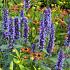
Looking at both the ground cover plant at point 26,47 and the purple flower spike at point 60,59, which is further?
the ground cover plant at point 26,47

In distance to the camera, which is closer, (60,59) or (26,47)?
(60,59)

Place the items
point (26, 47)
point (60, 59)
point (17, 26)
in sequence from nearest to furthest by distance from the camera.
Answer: point (60, 59)
point (17, 26)
point (26, 47)

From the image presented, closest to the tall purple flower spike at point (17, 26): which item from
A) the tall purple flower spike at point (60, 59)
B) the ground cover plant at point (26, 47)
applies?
the ground cover plant at point (26, 47)

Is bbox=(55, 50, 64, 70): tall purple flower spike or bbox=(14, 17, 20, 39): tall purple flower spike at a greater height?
bbox=(14, 17, 20, 39): tall purple flower spike

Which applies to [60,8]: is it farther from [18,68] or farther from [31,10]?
[18,68]

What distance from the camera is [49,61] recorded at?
3871 millimetres

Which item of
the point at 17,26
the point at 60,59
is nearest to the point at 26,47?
the point at 17,26

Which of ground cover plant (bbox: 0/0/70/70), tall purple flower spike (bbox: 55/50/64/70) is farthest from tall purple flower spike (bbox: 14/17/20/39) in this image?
tall purple flower spike (bbox: 55/50/64/70)

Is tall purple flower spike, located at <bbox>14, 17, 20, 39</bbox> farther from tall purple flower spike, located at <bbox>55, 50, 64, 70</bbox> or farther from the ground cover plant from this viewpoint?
tall purple flower spike, located at <bbox>55, 50, 64, 70</bbox>

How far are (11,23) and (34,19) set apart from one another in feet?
5.12

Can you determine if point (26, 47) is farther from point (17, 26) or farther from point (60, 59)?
point (60, 59)

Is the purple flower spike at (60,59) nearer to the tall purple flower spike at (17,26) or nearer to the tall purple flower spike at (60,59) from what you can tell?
Answer: the tall purple flower spike at (60,59)

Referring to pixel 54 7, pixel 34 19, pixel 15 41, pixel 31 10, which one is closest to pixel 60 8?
pixel 54 7

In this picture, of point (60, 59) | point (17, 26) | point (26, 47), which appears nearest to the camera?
point (60, 59)
